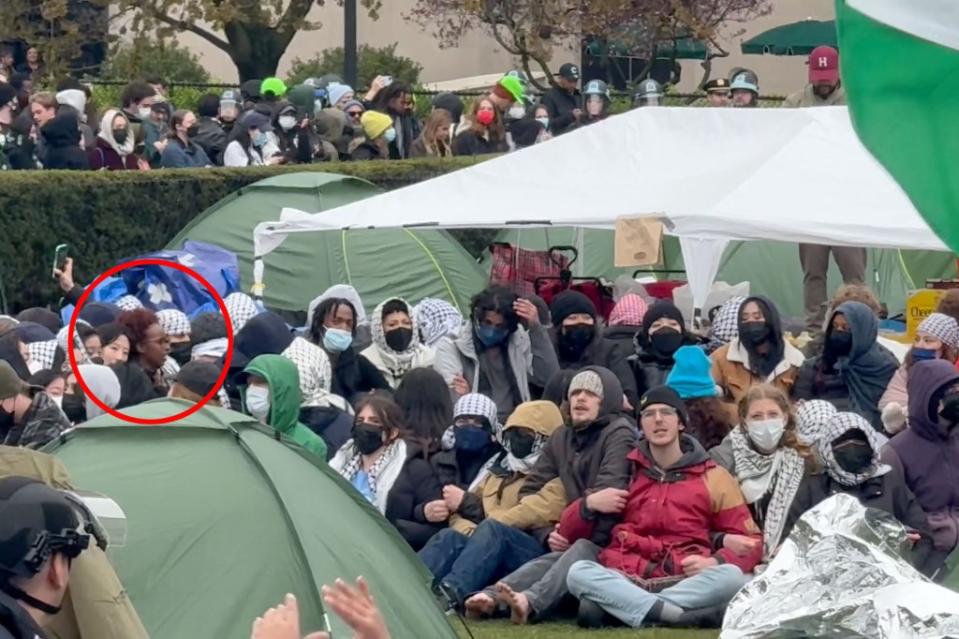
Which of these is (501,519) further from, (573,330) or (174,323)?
(174,323)

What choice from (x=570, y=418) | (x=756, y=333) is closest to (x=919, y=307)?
(x=756, y=333)

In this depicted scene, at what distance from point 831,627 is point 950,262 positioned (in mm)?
13582

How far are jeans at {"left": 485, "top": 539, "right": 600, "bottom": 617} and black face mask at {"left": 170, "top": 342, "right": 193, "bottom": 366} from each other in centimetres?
362

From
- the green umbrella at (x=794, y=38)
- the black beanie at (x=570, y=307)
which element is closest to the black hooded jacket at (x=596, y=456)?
the black beanie at (x=570, y=307)

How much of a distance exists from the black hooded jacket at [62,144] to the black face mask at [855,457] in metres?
10.4

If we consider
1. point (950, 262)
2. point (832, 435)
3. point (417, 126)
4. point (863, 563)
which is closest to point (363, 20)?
point (417, 126)

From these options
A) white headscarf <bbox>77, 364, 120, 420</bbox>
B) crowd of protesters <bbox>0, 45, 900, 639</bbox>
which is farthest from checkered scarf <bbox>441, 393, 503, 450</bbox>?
white headscarf <bbox>77, 364, 120, 420</bbox>

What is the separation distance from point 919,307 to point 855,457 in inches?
175

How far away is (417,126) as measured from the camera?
23.5m

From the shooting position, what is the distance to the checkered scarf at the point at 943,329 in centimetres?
1245

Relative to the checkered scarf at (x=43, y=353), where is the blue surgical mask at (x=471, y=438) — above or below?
below

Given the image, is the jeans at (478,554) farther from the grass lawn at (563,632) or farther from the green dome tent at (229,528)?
the green dome tent at (229,528)

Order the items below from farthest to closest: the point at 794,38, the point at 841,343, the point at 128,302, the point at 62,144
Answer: the point at 794,38, the point at 62,144, the point at 128,302, the point at 841,343

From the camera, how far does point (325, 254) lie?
18156mm
